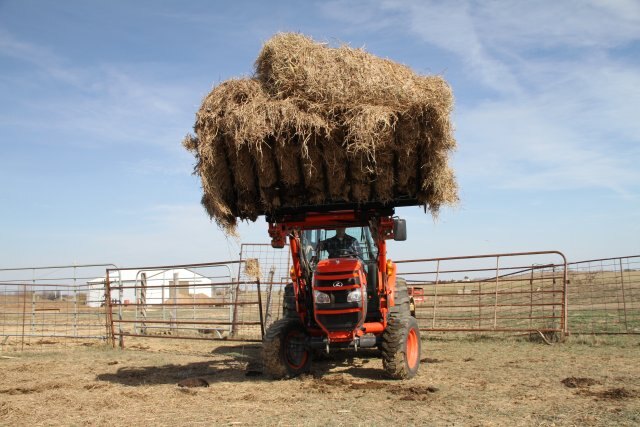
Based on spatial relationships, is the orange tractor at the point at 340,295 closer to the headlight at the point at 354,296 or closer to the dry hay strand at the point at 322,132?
the headlight at the point at 354,296

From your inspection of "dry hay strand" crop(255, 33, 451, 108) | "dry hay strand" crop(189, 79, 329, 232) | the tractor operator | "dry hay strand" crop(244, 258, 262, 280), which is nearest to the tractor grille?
the tractor operator

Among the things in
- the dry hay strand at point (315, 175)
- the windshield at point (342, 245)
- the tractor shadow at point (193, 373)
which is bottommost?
the tractor shadow at point (193, 373)

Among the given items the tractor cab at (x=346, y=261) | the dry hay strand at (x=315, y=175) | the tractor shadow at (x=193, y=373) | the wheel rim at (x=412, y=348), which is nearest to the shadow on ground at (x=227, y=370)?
the tractor shadow at (x=193, y=373)

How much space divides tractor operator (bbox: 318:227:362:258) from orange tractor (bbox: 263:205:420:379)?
0.05ft

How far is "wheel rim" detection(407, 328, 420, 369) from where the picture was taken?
7.98 metres

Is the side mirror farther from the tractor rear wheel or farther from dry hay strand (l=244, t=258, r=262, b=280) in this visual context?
dry hay strand (l=244, t=258, r=262, b=280)

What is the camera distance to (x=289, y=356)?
8.19 metres

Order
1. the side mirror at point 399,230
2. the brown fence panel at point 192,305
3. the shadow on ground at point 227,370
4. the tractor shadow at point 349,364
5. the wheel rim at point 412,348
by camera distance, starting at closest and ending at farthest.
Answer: the side mirror at point 399,230 < the wheel rim at point 412,348 < the shadow on ground at point 227,370 < the tractor shadow at point 349,364 < the brown fence panel at point 192,305

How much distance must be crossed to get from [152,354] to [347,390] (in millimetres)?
5942

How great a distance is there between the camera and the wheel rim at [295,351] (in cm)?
814

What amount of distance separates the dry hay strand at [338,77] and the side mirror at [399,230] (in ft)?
5.43

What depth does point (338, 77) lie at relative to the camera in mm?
7094

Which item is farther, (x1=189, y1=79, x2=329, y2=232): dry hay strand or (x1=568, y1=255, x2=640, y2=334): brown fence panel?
(x1=568, y1=255, x2=640, y2=334): brown fence panel

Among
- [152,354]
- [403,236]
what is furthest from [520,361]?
[152,354]
